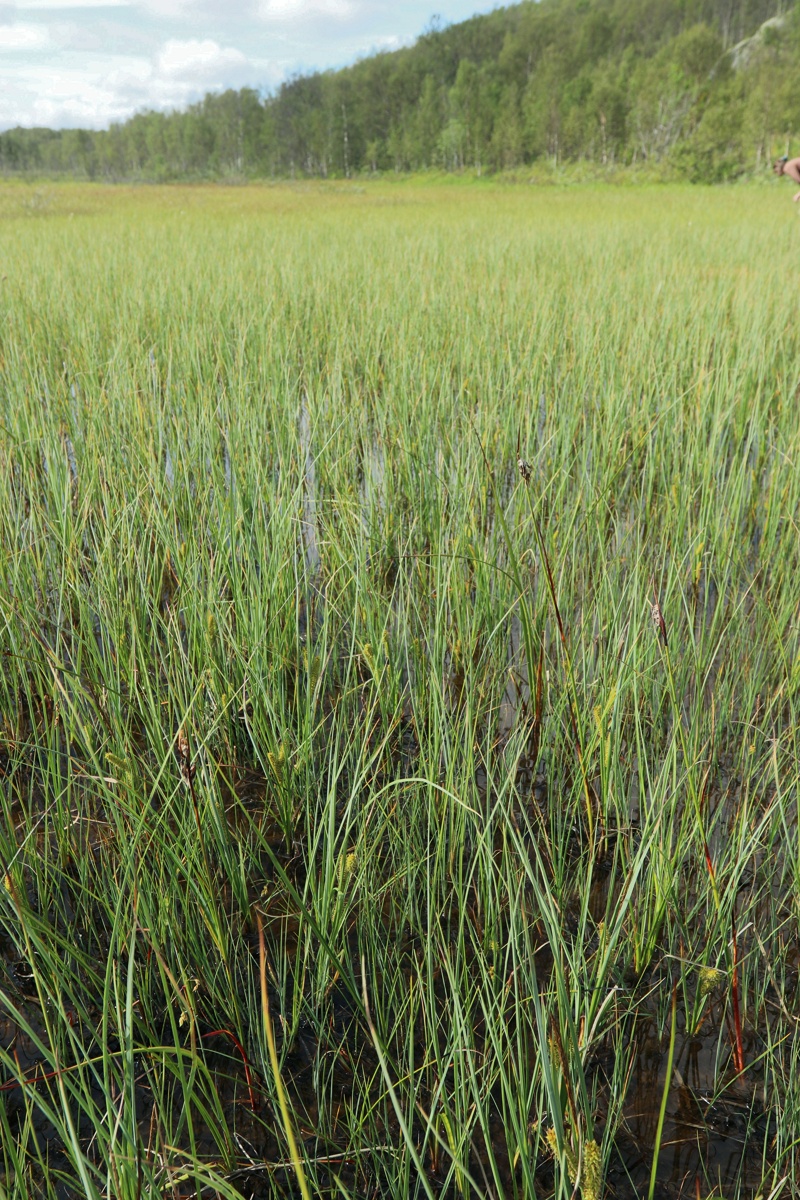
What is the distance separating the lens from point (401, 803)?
1.28 meters

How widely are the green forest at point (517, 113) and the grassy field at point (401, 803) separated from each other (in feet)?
119

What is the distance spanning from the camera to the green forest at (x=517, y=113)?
116 ft

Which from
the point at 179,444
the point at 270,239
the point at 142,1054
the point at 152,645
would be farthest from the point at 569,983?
the point at 270,239

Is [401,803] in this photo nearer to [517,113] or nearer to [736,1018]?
[736,1018]

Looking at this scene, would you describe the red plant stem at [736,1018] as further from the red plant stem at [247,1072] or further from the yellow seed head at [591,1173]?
the red plant stem at [247,1072]

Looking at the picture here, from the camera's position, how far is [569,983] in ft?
3.13

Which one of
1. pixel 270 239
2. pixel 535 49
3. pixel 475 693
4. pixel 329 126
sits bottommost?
pixel 475 693

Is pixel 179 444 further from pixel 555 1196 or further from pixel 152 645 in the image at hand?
pixel 555 1196

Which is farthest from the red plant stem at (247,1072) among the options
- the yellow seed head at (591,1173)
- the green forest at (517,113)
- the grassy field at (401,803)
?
the green forest at (517,113)

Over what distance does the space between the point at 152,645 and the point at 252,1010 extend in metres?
0.90

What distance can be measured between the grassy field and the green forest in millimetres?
36367

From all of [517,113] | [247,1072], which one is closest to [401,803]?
[247,1072]

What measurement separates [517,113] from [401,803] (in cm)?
5792

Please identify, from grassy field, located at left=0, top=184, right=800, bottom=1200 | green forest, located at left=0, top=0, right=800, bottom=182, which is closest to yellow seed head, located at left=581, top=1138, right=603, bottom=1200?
grassy field, located at left=0, top=184, right=800, bottom=1200
